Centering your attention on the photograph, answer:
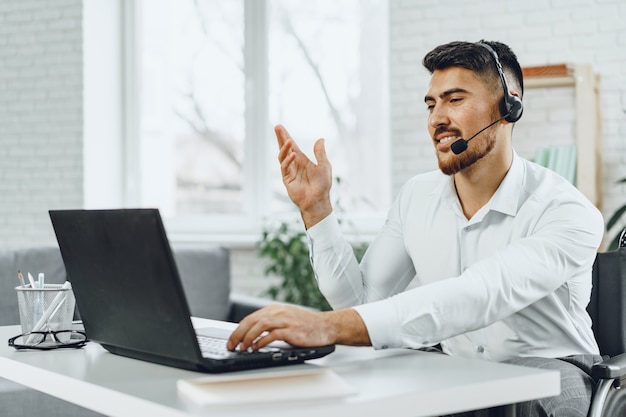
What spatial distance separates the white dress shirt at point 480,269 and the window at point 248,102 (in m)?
3.21

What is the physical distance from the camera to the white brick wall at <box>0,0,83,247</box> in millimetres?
5844

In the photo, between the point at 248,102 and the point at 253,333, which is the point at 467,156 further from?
the point at 248,102

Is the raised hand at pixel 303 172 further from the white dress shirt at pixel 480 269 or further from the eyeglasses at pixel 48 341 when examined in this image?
the eyeglasses at pixel 48 341

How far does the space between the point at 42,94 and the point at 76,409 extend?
349 cm

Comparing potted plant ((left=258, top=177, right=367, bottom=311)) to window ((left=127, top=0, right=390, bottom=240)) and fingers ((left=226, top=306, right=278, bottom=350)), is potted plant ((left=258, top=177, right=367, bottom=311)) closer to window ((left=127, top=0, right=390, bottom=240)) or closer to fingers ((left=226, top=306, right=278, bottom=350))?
window ((left=127, top=0, right=390, bottom=240))

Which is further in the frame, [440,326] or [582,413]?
[582,413]

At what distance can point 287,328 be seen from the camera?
1.28 metres

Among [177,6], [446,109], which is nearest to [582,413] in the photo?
[446,109]

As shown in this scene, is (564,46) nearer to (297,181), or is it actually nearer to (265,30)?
(265,30)

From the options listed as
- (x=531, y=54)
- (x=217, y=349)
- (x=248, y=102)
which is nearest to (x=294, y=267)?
(x=248, y=102)

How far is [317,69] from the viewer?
552 cm

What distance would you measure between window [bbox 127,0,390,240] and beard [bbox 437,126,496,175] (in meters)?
3.35

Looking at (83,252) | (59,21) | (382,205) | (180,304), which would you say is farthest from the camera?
(59,21)

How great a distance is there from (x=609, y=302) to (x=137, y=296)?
1152 millimetres
